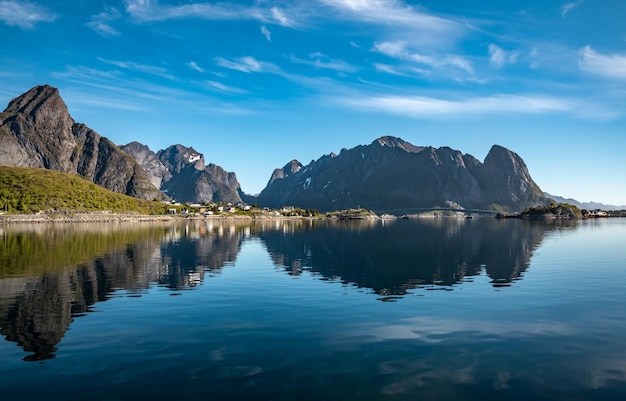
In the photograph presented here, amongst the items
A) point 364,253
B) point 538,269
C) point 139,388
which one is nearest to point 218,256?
point 364,253

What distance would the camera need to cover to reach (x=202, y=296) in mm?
47656

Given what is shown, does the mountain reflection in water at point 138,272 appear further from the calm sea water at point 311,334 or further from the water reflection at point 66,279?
the calm sea water at point 311,334

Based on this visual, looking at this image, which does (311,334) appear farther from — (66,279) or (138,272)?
(138,272)

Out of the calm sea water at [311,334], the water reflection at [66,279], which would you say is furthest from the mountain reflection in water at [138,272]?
the calm sea water at [311,334]

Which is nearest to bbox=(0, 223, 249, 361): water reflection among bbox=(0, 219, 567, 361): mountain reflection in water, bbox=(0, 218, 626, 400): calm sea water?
bbox=(0, 219, 567, 361): mountain reflection in water

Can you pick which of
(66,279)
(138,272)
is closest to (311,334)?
(66,279)

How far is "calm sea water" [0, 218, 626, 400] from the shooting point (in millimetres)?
22312

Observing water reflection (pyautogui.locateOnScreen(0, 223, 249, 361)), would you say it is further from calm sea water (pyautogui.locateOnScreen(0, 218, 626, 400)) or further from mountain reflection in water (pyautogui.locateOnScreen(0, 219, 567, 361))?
calm sea water (pyautogui.locateOnScreen(0, 218, 626, 400))

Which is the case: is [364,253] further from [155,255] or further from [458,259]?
[155,255]

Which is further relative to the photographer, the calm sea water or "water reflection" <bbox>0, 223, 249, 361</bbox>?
"water reflection" <bbox>0, 223, 249, 361</bbox>

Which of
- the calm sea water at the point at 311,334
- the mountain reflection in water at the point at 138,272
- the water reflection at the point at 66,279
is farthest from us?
the mountain reflection in water at the point at 138,272

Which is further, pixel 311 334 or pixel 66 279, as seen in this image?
pixel 66 279

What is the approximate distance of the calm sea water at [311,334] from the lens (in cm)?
2231

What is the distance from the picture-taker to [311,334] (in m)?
32.1
